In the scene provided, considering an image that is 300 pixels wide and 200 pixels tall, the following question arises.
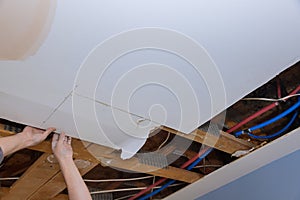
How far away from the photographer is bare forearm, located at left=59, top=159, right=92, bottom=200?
1287mm

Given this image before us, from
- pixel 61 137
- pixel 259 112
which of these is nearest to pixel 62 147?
pixel 61 137

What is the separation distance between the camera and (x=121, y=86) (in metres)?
1.19

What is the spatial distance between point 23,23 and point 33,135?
738mm

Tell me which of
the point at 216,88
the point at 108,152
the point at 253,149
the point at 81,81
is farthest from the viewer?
the point at 253,149

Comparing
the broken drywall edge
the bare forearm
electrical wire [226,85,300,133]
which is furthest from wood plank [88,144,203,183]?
electrical wire [226,85,300,133]

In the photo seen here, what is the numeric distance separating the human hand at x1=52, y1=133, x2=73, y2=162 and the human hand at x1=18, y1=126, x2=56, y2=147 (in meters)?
0.07

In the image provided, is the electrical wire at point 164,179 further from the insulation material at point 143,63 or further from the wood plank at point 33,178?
the wood plank at point 33,178

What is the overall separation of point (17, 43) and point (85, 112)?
0.53m

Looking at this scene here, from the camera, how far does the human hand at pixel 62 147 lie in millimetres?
1441

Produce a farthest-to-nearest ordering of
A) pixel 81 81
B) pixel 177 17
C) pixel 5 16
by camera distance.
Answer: pixel 81 81, pixel 177 17, pixel 5 16

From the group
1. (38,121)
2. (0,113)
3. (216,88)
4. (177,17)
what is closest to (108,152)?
(38,121)

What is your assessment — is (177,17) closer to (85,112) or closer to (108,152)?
(85,112)

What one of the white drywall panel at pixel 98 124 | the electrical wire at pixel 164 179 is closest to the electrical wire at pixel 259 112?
the electrical wire at pixel 164 179

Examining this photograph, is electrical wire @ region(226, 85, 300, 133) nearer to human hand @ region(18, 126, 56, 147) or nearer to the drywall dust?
human hand @ region(18, 126, 56, 147)
